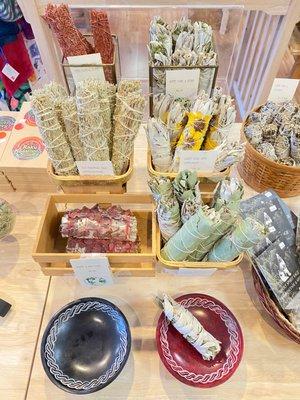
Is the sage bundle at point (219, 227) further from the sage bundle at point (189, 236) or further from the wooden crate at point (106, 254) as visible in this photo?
the wooden crate at point (106, 254)

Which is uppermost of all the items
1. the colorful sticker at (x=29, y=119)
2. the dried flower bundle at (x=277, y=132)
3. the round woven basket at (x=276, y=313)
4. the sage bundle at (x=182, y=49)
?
the sage bundle at (x=182, y=49)

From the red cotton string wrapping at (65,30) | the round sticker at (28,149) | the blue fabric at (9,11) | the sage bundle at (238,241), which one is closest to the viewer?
the sage bundle at (238,241)

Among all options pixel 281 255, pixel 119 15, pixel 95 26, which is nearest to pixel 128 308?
pixel 281 255

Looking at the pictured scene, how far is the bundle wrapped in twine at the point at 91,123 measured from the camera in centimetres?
65

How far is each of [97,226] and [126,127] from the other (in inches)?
10.2

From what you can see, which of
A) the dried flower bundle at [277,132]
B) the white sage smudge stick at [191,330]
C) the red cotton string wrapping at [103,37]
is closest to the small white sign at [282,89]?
the dried flower bundle at [277,132]

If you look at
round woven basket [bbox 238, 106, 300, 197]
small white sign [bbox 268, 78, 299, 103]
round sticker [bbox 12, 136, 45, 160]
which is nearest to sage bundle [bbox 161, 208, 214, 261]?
round woven basket [bbox 238, 106, 300, 197]

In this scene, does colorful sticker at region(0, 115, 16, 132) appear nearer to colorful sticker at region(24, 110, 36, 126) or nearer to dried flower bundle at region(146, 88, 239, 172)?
colorful sticker at region(24, 110, 36, 126)

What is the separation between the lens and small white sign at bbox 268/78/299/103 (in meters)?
0.98

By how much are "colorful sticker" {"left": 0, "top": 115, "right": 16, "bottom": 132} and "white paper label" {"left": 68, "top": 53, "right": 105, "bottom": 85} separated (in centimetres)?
30

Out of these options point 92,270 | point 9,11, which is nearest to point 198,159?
point 92,270

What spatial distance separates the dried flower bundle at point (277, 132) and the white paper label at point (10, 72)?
Result: 1.23m

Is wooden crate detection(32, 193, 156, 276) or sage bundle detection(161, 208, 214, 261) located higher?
sage bundle detection(161, 208, 214, 261)

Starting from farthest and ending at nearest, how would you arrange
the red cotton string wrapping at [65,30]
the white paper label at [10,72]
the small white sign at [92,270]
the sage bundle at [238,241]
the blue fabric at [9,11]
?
the white paper label at [10,72] → the blue fabric at [9,11] → the red cotton string wrapping at [65,30] → the small white sign at [92,270] → the sage bundle at [238,241]
